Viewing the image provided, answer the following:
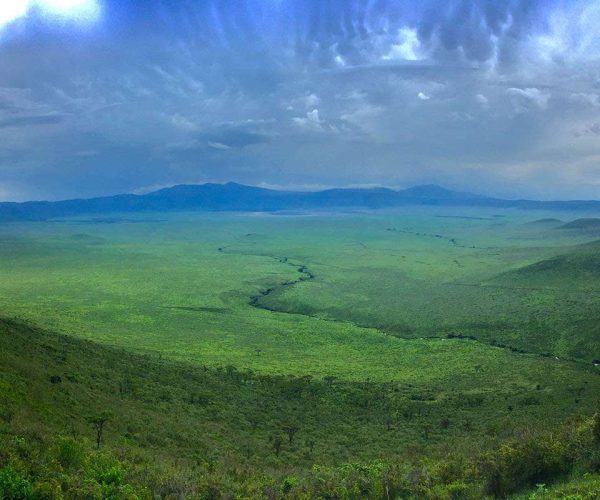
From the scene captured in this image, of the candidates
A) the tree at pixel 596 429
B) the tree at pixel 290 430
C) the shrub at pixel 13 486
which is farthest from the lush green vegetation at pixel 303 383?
the tree at pixel 596 429

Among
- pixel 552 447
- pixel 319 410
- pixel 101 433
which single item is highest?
pixel 552 447

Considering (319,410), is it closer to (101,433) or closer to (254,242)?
(101,433)

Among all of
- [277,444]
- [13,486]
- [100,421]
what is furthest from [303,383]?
[13,486]

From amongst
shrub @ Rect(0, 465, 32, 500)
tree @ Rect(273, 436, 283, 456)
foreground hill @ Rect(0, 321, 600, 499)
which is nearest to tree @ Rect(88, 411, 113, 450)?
foreground hill @ Rect(0, 321, 600, 499)

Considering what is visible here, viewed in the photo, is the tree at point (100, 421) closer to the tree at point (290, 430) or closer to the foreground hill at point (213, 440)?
the foreground hill at point (213, 440)

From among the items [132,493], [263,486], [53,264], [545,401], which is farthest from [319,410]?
[53,264]

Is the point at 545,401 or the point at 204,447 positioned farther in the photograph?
the point at 545,401
